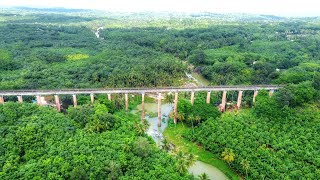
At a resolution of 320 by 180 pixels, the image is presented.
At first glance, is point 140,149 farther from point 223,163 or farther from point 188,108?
point 188,108

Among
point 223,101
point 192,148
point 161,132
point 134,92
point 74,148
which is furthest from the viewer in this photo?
point 223,101

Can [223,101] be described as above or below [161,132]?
above

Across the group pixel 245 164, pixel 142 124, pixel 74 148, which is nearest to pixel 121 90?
pixel 142 124

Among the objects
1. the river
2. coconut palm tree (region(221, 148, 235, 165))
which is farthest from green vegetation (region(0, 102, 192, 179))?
coconut palm tree (region(221, 148, 235, 165))

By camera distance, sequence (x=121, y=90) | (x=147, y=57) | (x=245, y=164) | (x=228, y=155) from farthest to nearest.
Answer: (x=147, y=57)
(x=121, y=90)
(x=228, y=155)
(x=245, y=164)

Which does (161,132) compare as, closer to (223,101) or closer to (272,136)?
(223,101)
